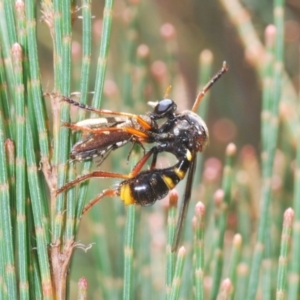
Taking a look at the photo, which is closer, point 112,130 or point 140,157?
point 112,130

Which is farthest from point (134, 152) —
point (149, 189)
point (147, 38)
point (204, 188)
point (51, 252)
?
point (147, 38)

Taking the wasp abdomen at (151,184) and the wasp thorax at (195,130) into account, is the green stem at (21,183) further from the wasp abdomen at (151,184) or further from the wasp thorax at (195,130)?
the wasp thorax at (195,130)

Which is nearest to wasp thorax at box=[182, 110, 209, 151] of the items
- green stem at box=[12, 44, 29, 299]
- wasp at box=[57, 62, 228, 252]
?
wasp at box=[57, 62, 228, 252]

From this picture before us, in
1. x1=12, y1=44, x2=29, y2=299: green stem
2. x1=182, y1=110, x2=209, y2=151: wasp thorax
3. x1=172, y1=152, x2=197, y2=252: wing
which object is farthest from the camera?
x1=182, y1=110, x2=209, y2=151: wasp thorax

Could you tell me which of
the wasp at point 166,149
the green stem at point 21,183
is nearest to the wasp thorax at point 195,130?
the wasp at point 166,149

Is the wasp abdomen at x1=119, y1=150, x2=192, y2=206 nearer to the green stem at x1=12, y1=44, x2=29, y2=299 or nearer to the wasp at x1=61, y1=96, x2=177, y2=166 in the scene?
the wasp at x1=61, y1=96, x2=177, y2=166

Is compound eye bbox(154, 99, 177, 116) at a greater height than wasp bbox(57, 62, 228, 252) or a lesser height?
greater

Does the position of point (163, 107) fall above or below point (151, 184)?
above

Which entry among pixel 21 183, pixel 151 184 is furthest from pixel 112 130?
pixel 21 183

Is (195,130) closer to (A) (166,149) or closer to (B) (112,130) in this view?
(A) (166,149)

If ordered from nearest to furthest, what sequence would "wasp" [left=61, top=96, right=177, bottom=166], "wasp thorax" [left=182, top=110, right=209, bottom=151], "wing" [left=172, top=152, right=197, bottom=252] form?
1. "wasp" [left=61, top=96, right=177, bottom=166]
2. "wing" [left=172, top=152, right=197, bottom=252]
3. "wasp thorax" [left=182, top=110, right=209, bottom=151]
